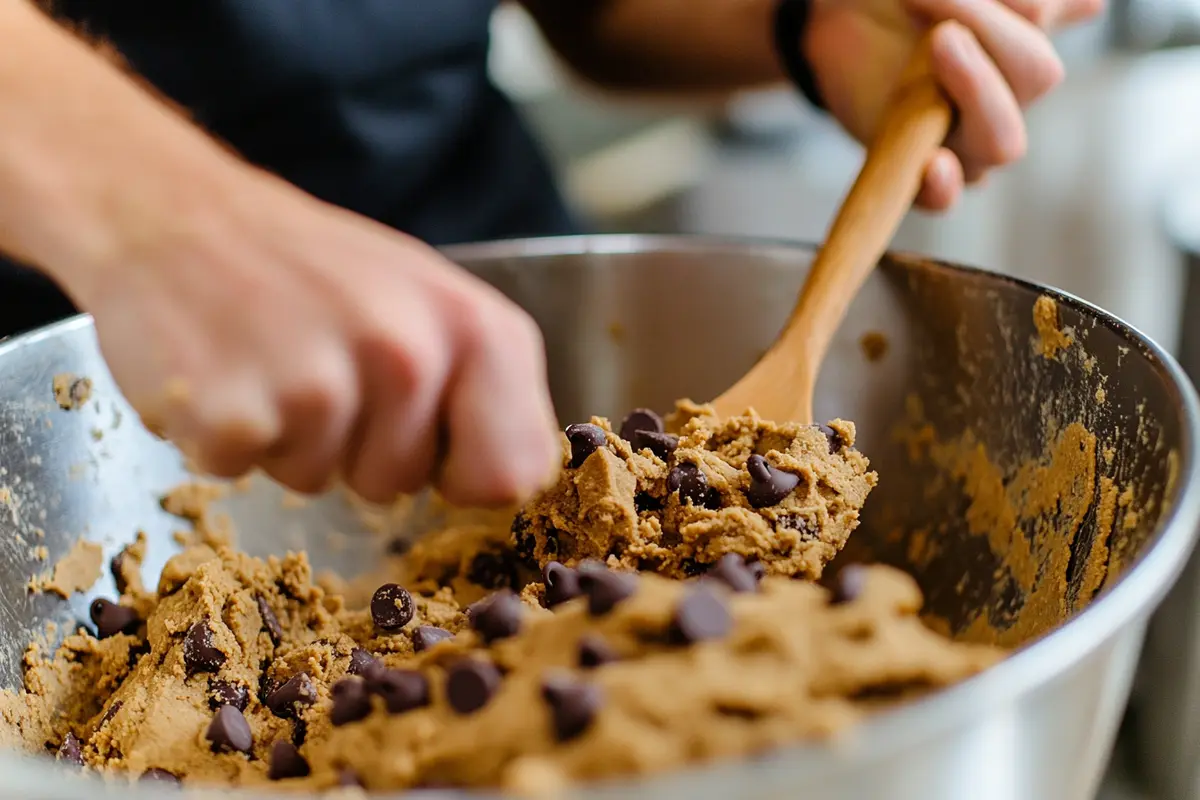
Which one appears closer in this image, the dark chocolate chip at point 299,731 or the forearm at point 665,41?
the dark chocolate chip at point 299,731

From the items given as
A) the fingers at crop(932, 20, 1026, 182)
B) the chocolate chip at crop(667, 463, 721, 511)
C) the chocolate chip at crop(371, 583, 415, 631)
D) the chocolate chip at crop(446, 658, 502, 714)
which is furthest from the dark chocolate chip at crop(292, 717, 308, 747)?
the fingers at crop(932, 20, 1026, 182)

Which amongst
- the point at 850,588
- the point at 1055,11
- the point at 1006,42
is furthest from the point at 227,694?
the point at 1055,11

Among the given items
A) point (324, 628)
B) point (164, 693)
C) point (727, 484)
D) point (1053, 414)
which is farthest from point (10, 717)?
point (1053, 414)

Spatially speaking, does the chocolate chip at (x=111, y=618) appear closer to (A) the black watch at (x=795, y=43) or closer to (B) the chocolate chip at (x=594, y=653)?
(B) the chocolate chip at (x=594, y=653)

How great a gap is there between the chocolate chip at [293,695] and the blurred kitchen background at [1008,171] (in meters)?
1.72

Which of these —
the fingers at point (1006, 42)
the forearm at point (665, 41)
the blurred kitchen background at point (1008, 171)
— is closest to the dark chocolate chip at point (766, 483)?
the fingers at point (1006, 42)

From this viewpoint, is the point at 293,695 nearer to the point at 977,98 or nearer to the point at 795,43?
the point at 977,98

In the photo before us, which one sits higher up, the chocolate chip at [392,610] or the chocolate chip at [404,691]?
the chocolate chip at [404,691]

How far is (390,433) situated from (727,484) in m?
0.34

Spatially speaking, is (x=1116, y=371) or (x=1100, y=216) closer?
(x=1116, y=371)

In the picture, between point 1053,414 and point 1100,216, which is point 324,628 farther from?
point 1100,216

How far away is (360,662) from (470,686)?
0.77ft

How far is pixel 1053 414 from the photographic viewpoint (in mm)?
833

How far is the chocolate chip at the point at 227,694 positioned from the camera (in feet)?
2.38
